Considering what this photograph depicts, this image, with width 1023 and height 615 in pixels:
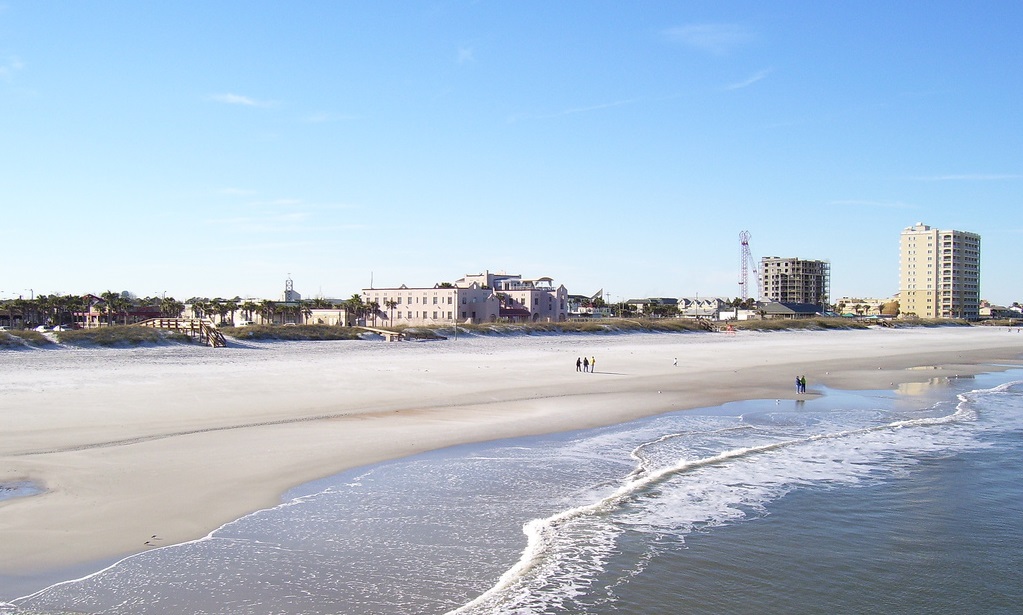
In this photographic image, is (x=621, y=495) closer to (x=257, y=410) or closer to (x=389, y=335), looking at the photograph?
(x=257, y=410)

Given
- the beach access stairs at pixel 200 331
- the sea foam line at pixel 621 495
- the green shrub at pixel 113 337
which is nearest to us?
the sea foam line at pixel 621 495

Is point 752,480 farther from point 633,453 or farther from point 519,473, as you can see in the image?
point 519,473

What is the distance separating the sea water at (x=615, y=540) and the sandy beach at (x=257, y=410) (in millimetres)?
1334

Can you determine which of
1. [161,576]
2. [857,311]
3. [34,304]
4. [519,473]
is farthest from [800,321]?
[161,576]

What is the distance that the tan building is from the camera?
78.7 m

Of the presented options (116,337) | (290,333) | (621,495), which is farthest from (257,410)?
(290,333)

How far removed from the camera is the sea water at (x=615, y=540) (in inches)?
343

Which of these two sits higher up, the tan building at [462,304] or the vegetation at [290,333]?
the tan building at [462,304]

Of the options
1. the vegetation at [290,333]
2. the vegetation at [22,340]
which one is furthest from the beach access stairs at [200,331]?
the vegetation at [22,340]

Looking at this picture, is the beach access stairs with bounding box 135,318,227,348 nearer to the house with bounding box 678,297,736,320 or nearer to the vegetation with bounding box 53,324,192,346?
the vegetation with bounding box 53,324,192,346

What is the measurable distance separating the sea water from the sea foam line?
0.05 metres

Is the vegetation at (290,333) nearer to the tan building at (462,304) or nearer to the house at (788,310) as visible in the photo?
the tan building at (462,304)

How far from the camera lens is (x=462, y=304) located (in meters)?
78.3

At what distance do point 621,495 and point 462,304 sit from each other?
6518 centimetres
